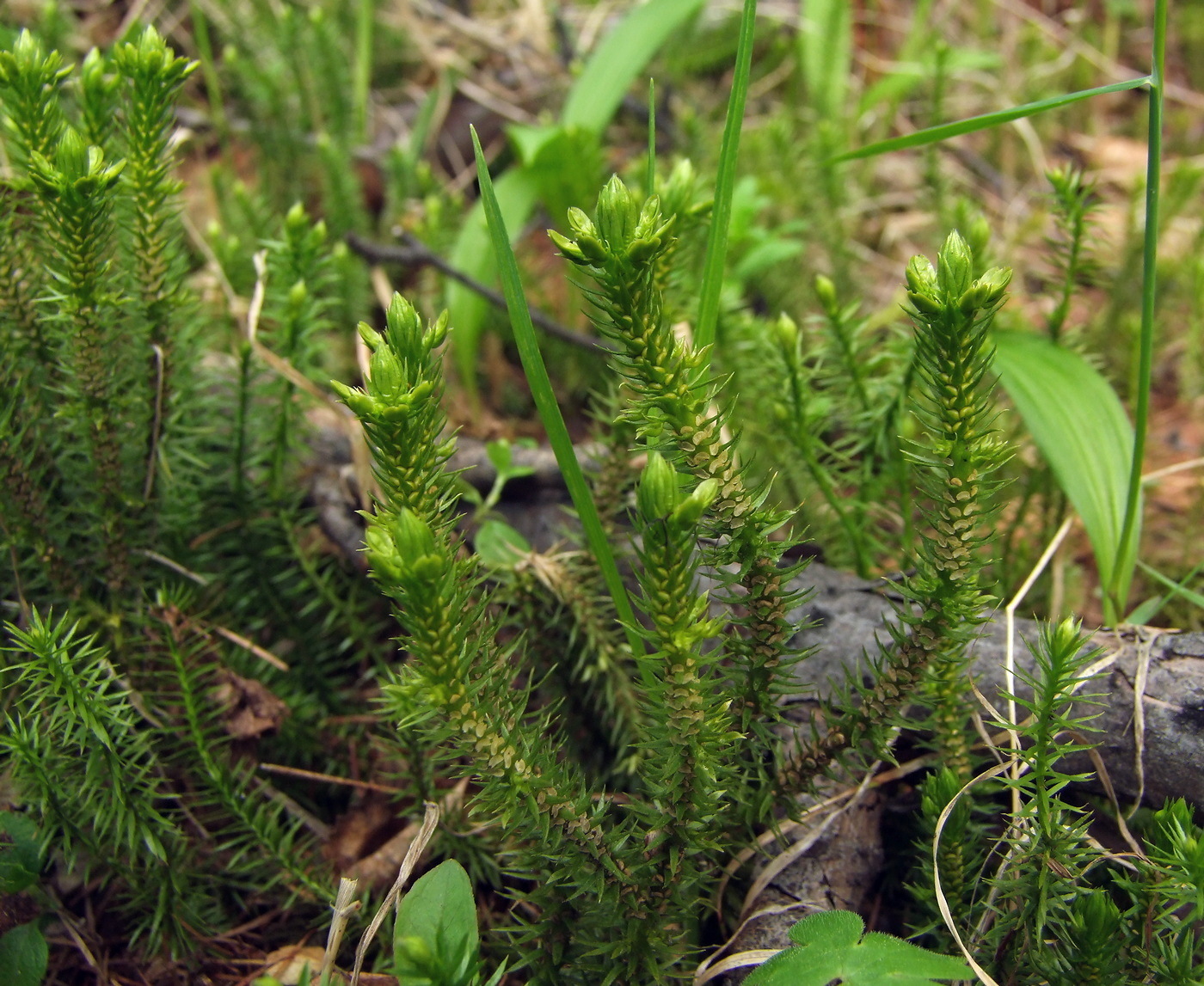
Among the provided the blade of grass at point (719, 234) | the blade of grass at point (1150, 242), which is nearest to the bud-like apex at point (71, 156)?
the blade of grass at point (719, 234)

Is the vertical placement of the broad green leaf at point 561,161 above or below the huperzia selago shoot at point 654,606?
above

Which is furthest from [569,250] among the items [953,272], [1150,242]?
[1150,242]

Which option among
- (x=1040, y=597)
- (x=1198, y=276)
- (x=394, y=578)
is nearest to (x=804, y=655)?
(x=394, y=578)

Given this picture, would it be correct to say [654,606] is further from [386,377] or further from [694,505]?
[386,377]

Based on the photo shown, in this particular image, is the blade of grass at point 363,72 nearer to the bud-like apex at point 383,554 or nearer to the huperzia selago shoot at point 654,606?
the huperzia selago shoot at point 654,606

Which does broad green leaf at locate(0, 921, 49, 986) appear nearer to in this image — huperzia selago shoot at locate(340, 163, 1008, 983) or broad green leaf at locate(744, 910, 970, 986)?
huperzia selago shoot at locate(340, 163, 1008, 983)

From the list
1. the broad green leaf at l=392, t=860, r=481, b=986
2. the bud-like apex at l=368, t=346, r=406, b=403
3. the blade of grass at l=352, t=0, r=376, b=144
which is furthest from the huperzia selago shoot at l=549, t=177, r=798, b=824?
the blade of grass at l=352, t=0, r=376, b=144
